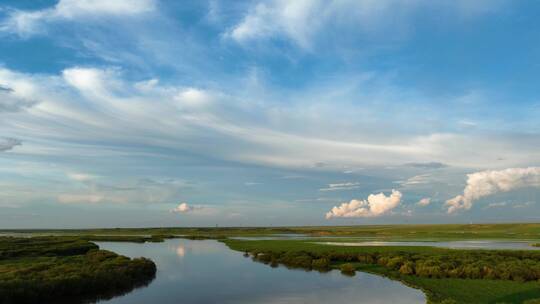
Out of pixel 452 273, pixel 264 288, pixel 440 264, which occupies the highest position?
pixel 440 264

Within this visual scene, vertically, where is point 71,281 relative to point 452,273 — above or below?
above

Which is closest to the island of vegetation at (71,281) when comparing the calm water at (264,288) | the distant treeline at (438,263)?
the calm water at (264,288)

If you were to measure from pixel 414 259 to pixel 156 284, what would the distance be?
3059 cm

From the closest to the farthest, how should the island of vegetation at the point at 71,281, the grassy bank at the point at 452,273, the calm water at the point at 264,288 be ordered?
the island of vegetation at the point at 71,281
the grassy bank at the point at 452,273
the calm water at the point at 264,288

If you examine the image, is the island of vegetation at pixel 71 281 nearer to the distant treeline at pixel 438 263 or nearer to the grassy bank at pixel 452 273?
the distant treeline at pixel 438 263

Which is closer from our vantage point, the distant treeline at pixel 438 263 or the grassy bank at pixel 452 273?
the grassy bank at pixel 452 273

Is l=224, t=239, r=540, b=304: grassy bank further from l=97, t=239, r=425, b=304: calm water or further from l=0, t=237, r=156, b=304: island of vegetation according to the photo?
l=0, t=237, r=156, b=304: island of vegetation

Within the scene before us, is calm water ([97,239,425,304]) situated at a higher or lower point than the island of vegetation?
lower

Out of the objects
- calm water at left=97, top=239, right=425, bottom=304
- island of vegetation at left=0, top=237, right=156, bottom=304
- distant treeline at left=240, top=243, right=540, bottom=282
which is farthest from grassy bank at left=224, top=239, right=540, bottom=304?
island of vegetation at left=0, top=237, right=156, bottom=304

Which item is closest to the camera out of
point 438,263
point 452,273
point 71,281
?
point 71,281

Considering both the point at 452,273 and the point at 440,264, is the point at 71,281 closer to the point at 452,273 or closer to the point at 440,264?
the point at 452,273

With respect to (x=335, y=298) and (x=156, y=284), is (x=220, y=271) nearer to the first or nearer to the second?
(x=156, y=284)

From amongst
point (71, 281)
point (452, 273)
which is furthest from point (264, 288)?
point (452, 273)

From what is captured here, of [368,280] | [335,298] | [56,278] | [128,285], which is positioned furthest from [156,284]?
[368,280]
